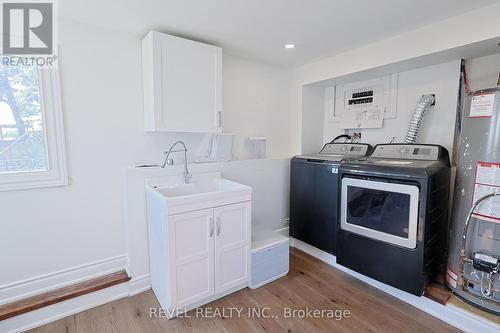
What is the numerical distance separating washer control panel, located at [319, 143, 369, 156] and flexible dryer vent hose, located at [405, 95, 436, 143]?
0.41 meters

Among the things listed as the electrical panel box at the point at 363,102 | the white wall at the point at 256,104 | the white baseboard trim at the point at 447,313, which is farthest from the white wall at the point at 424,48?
the white baseboard trim at the point at 447,313

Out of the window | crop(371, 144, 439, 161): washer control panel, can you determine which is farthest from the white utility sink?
crop(371, 144, 439, 161): washer control panel

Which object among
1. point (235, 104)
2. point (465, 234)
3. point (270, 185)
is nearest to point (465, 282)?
point (465, 234)

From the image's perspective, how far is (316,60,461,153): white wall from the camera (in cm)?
216

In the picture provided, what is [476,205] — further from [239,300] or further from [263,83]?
[263,83]

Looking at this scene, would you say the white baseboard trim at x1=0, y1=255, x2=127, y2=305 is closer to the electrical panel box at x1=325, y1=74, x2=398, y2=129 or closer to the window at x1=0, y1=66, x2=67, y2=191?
the window at x1=0, y1=66, x2=67, y2=191

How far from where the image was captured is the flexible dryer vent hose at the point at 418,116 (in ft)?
7.36

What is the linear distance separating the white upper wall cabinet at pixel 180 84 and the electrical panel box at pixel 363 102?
158cm

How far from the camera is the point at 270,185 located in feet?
9.57

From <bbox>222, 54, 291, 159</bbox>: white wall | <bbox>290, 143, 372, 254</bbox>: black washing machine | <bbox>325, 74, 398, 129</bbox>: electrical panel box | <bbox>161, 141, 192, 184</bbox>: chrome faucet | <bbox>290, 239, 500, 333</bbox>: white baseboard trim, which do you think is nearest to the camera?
<bbox>290, 239, 500, 333</bbox>: white baseboard trim

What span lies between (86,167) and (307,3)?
2048 mm

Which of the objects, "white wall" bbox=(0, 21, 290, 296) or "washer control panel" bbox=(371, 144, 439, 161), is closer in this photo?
"white wall" bbox=(0, 21, 290, 296)

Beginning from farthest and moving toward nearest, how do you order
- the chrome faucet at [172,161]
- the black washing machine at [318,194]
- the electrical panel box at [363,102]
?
the electrical panel box at [363,102], the black washing machine at [318,194], the chrome faucet at [172,161]

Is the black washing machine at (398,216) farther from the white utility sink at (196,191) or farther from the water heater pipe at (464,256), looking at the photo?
the white utility sink at (196,191)
